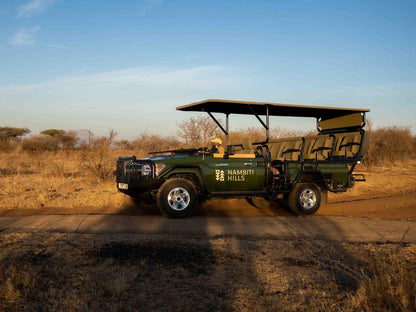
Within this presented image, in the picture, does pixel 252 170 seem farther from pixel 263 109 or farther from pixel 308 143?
pixel 308 143

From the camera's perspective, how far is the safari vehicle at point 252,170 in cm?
820

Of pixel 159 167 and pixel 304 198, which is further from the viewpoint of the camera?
pixel 304 198

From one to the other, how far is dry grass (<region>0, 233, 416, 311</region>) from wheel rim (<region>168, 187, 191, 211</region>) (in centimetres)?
193

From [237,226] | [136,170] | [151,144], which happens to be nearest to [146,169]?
[136,170]

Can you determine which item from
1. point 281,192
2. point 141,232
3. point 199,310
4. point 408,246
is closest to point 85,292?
point 199,310

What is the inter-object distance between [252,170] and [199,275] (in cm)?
457

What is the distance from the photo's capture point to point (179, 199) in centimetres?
812

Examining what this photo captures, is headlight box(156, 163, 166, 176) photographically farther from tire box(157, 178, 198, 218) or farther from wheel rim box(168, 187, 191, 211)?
wheel rim box(168, 187, 191, 211)

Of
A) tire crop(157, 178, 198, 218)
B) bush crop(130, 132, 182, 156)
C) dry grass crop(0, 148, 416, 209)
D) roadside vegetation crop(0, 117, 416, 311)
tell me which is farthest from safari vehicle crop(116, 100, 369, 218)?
bush crop(130, 132, 182, 156)

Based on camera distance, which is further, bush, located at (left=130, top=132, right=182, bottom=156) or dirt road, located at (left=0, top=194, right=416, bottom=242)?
bush, located at (left=130, top=132, right=182, bottom=156)

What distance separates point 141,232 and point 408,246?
168 inches

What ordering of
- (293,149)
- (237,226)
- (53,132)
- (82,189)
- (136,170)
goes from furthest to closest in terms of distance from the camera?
1. (53,132)
2. (82,189)
3. (293,149)
4. (136,170)
5. (237,226)

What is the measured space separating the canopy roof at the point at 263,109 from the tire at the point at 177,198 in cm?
193

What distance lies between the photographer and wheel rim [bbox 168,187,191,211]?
8.07 metres
